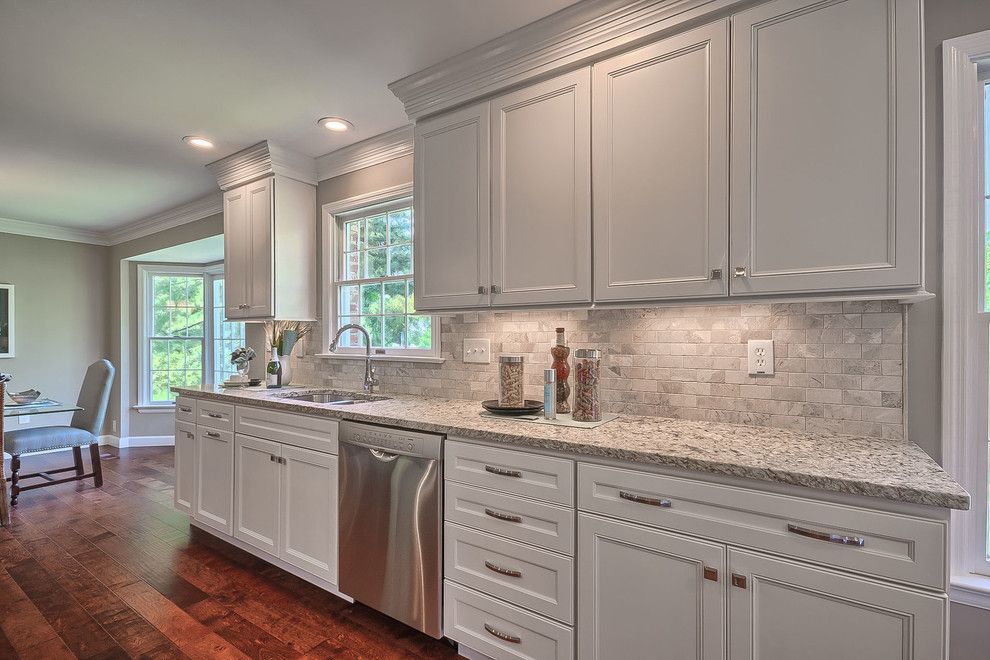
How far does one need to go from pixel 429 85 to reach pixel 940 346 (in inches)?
88.6

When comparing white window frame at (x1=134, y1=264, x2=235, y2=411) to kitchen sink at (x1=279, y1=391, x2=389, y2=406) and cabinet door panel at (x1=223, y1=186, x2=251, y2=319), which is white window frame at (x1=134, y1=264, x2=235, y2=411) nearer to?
cabinet door panel at (x1=223, y1=186, x2=251, y2=319)

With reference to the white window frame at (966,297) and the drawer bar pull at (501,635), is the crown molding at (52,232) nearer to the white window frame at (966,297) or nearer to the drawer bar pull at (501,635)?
the drawer bar pull at (501,635)

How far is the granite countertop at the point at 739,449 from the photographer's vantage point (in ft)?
3.92

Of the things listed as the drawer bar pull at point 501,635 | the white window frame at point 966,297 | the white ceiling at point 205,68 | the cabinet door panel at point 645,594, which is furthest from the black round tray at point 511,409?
the white ceiling at point 205,68

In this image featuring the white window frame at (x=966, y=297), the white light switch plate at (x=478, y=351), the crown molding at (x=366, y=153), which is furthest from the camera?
the crown molding at (x=366, y=153)

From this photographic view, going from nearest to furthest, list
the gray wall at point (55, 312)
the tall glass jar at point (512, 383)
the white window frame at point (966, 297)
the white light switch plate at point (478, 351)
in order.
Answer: the white window frame at point (966, 297) < the tall glass jar at point (512, 383) < the white light switch plate at point (478, 351) < the gray wall at point (55, 312)

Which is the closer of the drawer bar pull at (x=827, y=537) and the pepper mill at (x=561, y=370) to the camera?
the drawer bar pull at (x=827, y=537)

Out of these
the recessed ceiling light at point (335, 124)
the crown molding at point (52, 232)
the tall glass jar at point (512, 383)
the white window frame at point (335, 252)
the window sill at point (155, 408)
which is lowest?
the window sill at point (155, 408)

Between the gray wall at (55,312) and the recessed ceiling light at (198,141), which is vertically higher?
the recessed ceiling light at (198,141)

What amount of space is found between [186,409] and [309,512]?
4.77ft

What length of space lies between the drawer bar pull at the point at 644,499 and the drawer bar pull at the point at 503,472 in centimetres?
38

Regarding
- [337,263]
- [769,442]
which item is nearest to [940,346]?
[769,442]

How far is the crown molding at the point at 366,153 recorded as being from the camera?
3.00 metres

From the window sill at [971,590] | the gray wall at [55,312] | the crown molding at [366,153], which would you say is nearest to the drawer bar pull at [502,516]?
the window sill at [971,590]
